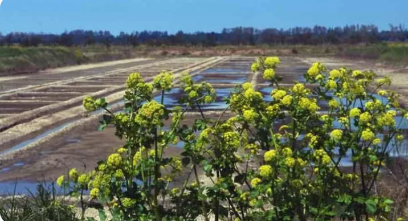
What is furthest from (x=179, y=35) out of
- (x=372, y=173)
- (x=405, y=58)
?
(x=372, y=173)

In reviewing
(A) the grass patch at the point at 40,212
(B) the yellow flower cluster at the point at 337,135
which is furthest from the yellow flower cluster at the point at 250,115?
(A) the grass patch at the point at 40,212

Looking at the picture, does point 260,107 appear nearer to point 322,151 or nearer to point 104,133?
point 322,151

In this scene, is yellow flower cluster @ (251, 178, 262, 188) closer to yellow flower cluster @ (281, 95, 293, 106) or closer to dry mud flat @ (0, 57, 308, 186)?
yellow flower cluster @ (281, 95, 293, 106)

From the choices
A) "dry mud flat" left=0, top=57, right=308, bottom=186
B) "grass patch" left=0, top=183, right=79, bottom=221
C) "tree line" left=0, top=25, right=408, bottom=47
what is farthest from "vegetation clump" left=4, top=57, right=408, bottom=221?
"tree line" left=0, top=25, right=408, bottom=47

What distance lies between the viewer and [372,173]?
3.26 meters

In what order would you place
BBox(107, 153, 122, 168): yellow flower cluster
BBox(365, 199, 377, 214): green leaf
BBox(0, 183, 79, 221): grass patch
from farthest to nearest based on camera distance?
BBox(0, 183, 79, 221): grass patch, BBox(107, 153, 122, 168): yellow flower cluster, BBox(365, 199, 377, 214): green leaf

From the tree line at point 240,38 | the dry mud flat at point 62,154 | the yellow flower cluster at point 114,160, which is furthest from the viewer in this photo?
the tree line at point 240,38

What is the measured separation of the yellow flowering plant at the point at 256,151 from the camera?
2.88 meters

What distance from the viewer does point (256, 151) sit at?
3115mm

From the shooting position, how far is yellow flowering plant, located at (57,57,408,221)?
2.88m

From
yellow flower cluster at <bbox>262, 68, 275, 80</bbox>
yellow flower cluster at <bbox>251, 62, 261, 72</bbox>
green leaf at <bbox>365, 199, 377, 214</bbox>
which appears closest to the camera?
A: green leaf at <bbox>365, 199, 377, 214</bbox>

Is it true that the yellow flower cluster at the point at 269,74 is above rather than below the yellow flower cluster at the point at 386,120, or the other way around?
above

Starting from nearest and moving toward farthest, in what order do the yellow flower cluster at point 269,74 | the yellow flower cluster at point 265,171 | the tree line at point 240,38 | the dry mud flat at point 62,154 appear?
1. the yellow flower cluster at point 265,171
2. the yellow flower cluster at point 269,74
3. the dry mud flat at point 62,154
4. the tree line at point 240,38

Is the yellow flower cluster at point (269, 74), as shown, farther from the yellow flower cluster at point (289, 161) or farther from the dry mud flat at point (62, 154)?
the dry mud flat at point (62, 154)
